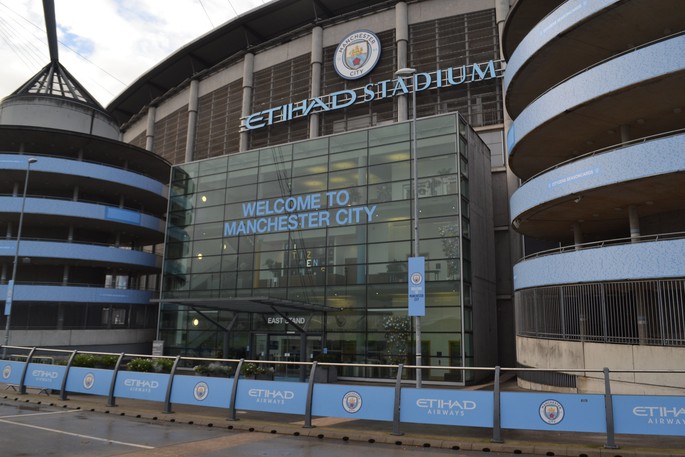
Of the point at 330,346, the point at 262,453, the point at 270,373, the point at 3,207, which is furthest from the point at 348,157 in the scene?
the point at 3,207

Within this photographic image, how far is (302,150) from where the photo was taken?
111ft

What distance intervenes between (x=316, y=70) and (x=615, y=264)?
30710 millimetres

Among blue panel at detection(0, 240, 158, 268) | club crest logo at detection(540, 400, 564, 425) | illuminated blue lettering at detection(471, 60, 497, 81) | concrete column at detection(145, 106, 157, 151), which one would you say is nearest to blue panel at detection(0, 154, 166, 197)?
blue panel at detection(0, 240, 158, 268)

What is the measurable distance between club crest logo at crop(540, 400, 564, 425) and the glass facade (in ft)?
46.4

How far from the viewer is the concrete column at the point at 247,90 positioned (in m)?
46.9

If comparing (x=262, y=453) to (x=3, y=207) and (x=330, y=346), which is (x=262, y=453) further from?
(x=3, y=207)

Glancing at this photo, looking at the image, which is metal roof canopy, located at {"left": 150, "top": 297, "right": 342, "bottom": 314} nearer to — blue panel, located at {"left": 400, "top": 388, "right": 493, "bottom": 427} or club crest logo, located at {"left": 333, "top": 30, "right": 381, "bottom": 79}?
blue panel, located at {"left": 400, "top": 388, "right": 493, "bottom": 427}

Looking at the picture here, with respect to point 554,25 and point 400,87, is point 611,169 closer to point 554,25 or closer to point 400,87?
point 554,25

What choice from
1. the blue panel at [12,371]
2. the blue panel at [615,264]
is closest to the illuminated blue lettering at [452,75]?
the blue panel at [615,264]

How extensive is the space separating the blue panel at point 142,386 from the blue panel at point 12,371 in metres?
5.84

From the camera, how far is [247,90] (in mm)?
47844

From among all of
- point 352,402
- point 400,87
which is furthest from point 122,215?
point 352,402

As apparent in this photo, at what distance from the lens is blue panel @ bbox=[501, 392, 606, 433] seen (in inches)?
471

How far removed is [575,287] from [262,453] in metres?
15.2
